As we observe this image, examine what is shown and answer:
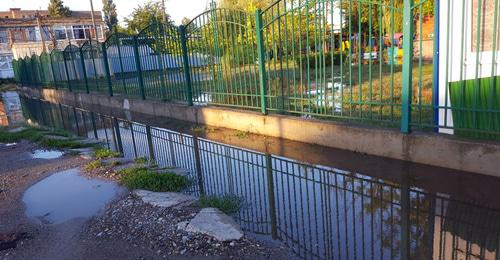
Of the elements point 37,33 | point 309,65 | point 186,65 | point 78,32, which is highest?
point 37,33

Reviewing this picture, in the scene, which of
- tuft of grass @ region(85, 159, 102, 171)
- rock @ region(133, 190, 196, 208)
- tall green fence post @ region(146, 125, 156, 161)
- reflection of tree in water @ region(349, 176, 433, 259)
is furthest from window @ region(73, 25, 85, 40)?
reflection of tree in water @ region(349, 176, 433, 259)

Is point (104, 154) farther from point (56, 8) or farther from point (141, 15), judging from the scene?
point (56, 8)

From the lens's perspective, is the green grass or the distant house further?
the distant house

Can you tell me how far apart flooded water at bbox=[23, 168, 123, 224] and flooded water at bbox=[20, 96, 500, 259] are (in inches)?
45.0

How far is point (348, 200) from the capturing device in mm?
4496

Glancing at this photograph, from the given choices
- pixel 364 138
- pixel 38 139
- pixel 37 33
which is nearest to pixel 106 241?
pixel 364 138

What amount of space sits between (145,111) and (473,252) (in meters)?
10.2

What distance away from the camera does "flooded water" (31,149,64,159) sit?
304 inches

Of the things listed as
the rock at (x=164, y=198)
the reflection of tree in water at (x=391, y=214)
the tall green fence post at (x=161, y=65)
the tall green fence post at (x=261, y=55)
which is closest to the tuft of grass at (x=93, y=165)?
the rock at (x=164, y=198)

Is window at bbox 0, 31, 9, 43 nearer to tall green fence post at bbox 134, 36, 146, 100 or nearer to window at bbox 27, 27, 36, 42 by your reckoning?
window at bbox 27, 27, 36, 42

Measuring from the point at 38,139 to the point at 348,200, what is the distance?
766 cm

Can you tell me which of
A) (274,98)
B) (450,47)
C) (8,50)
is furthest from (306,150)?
(8,50)

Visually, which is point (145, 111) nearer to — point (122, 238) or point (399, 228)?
point (122, 238)

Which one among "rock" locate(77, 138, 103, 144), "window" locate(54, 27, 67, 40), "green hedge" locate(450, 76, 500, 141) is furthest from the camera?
"window" locate(54, 27, 67, 40)
